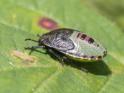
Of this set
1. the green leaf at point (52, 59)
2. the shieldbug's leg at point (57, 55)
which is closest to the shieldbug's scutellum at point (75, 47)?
the shieldbug's leg at point (57, 55)

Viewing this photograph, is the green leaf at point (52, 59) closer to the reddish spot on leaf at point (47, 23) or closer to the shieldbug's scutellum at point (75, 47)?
the reddish spot on leaf at point (47, 23)

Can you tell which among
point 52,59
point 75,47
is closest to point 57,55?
point 52,59

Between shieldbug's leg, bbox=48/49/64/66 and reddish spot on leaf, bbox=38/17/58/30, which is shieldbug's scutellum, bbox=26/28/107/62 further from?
reddish spot on leaf, bbox=38/17/58/30

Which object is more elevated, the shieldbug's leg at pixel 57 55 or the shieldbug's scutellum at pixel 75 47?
the shieldbug's scutellum at pixel 75 47

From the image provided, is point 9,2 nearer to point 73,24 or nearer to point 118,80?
point 73,24

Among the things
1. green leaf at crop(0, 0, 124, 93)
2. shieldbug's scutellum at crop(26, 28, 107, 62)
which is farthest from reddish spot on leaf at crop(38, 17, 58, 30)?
→ shieldbug's scutellum at crop(26, 28, 107, 62)

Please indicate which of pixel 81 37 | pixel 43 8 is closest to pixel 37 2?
pixel 43 8
